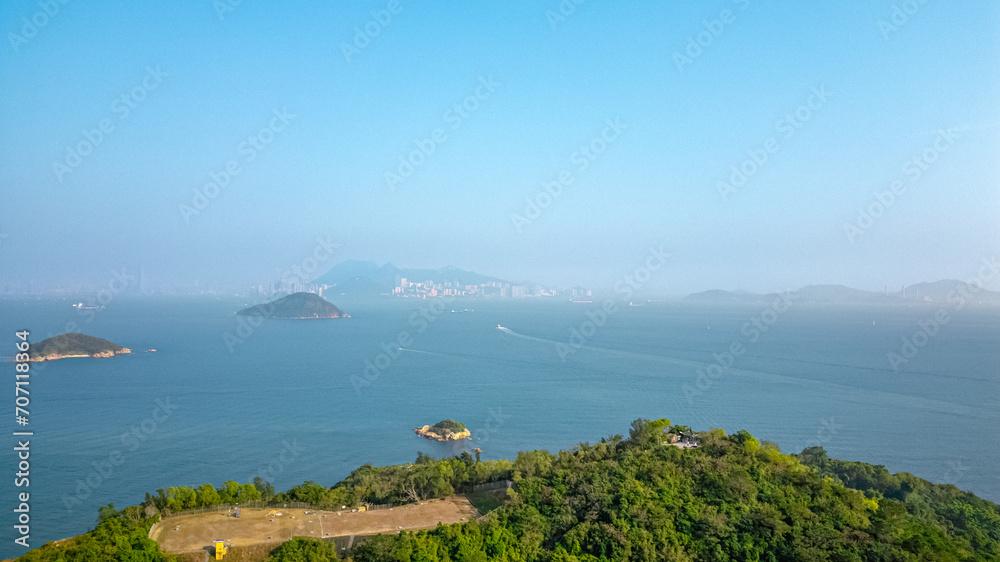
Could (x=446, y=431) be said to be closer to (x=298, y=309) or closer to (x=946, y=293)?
(x=298, y=309)

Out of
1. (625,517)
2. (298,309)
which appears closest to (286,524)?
(625,517)

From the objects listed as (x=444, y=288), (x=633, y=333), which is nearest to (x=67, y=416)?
(x=633, y=333)

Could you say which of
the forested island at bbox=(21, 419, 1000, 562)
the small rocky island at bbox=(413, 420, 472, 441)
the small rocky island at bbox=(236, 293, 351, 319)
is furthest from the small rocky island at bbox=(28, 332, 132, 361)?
the forested island at bbox=(21, 419, 1000, 562)

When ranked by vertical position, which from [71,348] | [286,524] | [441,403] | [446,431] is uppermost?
[286,524]

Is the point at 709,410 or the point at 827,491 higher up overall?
the point at 827,491

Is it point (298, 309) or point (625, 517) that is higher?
point (298, 309)

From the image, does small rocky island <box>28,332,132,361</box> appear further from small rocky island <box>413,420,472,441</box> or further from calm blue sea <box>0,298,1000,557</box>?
small rocky island <box>413,420,472,441</box>

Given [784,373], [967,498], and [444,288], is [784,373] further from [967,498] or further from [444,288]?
[444,288]
